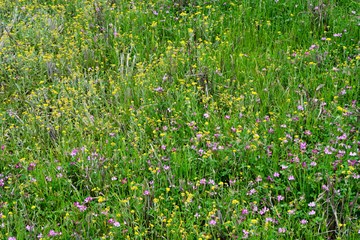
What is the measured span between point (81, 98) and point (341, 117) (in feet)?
9.65

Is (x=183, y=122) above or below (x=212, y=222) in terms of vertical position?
above

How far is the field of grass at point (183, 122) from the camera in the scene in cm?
276

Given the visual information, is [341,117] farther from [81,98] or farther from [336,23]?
[81,98]

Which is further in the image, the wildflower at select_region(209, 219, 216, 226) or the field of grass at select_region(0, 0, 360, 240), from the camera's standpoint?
the field of grass at select_region(0, 0, 360, 240)

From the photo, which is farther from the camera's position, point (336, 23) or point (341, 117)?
point (336, 23)

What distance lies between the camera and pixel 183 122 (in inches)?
147

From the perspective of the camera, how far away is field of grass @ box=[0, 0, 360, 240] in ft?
9.05

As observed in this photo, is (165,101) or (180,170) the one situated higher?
(165,101)

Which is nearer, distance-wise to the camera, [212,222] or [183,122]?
[212,222]

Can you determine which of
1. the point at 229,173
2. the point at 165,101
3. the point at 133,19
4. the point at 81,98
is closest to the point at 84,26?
the point at 133,19

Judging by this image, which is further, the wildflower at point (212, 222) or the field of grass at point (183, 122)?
the field of grass at point (183, 122)

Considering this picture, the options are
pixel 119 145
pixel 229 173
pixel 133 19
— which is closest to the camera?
pixel 229 173

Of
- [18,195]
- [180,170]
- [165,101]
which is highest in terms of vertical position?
[165,101]

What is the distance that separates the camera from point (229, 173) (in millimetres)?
3195
